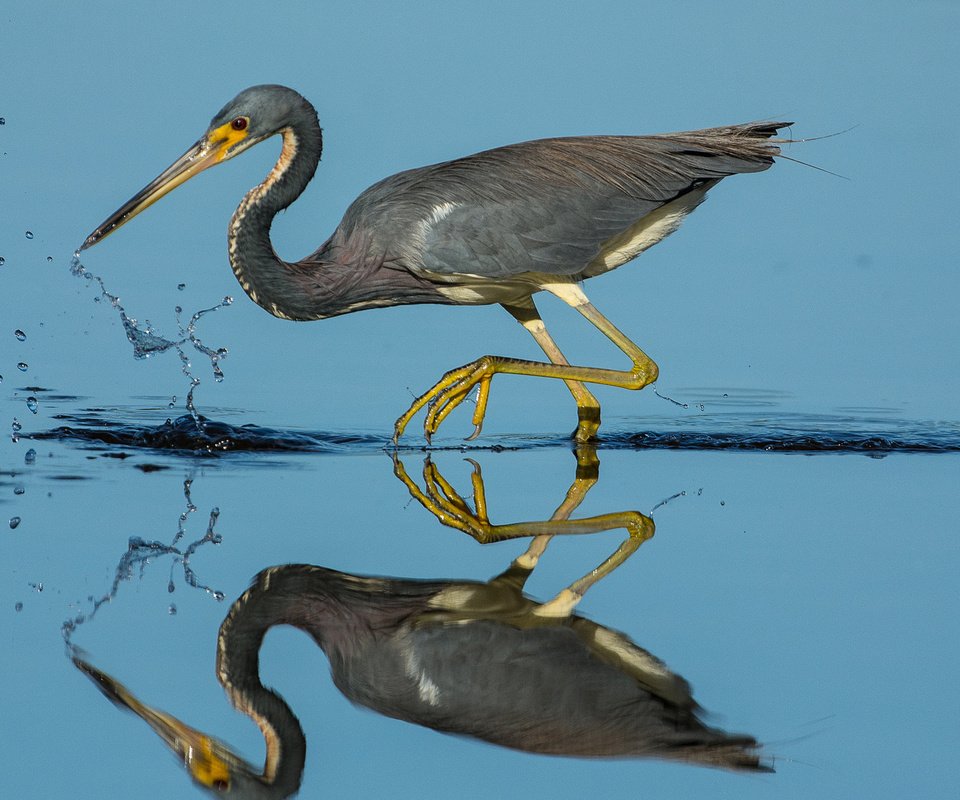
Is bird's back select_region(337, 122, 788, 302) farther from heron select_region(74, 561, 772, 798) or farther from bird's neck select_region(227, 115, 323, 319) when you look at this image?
heron select_region(74, 561, 772, 798)

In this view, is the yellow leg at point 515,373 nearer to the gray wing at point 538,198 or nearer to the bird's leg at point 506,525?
the gray wing at point 538,198

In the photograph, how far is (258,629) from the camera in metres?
5.07

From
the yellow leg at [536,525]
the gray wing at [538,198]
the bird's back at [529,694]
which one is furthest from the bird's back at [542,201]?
the bird's back at [529,694]

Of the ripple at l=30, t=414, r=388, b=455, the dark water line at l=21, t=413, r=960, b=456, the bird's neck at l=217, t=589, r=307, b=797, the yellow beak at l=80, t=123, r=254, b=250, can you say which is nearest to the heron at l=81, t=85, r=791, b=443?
the yellow beak at l=80, t=123, r=254, b=250

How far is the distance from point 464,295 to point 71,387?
2.40m

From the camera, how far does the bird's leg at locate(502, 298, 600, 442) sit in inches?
333

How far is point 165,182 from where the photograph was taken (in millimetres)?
7730

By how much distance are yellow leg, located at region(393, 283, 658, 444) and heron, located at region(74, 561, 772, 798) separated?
2.13 meters

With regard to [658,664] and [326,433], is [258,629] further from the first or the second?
[326,433]

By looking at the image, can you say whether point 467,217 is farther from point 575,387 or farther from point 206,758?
point 206,758

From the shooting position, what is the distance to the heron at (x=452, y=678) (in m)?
4.36

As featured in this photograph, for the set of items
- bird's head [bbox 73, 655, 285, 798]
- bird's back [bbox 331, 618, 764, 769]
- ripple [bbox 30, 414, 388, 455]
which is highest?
ripple [bbox 30, 414, 388, 455]

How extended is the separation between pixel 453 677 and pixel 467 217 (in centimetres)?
341

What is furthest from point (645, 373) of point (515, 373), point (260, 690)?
point (260, 690)
